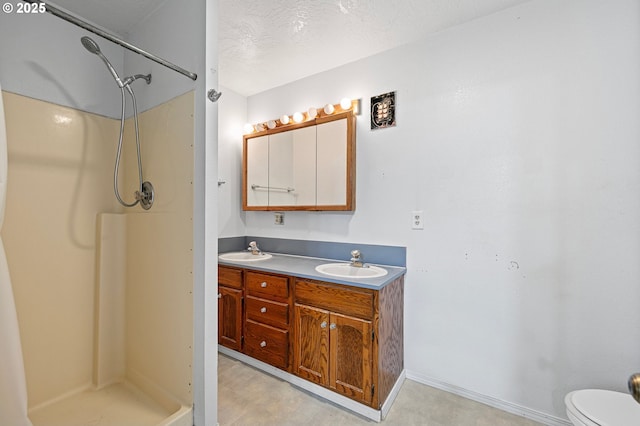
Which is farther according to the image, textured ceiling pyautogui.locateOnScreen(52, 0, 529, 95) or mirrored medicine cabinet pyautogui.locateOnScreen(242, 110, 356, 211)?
mirrored medicine cabinet pyautogui.locateOnScreen(242, 110, 356, 211)

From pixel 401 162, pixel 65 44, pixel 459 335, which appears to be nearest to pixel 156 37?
pixel 65 44

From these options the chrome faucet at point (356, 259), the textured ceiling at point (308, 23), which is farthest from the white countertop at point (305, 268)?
the textured ceiling at point (308, 23)

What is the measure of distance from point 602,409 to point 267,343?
1.80 meters

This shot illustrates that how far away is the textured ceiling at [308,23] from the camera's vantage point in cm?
160

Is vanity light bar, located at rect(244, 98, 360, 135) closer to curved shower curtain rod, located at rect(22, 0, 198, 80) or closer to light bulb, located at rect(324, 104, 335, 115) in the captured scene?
light bulb, located at rect(324, 104, 335, 115)

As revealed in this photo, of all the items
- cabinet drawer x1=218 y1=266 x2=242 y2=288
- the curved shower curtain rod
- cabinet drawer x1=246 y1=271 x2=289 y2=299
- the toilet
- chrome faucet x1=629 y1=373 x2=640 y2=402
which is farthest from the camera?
cabinet drawer x1=218 y1=266 x2=242 y2=288

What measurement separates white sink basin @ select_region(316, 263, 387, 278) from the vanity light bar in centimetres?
122

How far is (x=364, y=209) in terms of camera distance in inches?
86.0

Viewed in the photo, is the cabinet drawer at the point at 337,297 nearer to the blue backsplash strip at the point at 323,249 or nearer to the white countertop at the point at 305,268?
the white countertop at the point at 305,268

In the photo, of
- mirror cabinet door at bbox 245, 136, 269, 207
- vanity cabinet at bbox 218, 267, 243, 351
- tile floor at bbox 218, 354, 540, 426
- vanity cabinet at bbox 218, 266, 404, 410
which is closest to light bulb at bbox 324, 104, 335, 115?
mirror cabinet door at bbox 245, 136, 269, 207

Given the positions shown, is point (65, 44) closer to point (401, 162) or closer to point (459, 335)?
point (401, 162)

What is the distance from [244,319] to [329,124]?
1.69 m

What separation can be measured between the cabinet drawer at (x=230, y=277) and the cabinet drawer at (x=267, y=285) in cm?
10

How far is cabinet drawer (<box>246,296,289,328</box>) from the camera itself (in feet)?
6.37
